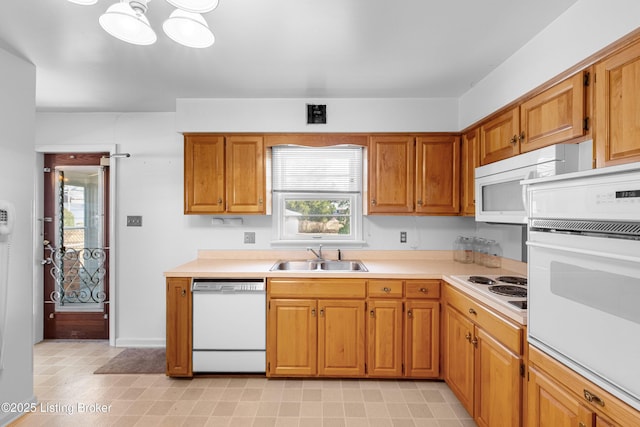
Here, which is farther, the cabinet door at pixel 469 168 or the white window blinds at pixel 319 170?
the white window blinds at pixel 319 170

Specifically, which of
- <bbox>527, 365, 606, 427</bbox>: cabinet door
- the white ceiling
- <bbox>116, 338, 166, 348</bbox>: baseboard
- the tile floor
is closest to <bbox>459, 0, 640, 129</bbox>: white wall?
the white ceiling

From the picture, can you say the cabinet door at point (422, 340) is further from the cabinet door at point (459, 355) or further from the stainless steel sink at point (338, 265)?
the stainless steel sink at point (338, 265)

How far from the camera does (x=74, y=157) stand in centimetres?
338

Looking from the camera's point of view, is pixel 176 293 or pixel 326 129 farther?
pixel 326 129

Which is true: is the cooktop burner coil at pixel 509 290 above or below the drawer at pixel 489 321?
above

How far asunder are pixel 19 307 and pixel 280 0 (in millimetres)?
2578

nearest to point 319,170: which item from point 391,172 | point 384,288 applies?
point 391,172

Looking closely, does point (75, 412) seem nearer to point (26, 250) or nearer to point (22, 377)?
point (22, 377)

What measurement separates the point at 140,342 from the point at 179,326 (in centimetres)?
109

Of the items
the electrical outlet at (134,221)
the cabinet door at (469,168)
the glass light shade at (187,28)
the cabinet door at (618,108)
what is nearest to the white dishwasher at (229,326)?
the electrical outlet at (134,221)

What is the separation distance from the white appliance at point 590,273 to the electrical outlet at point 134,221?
11.1 ft

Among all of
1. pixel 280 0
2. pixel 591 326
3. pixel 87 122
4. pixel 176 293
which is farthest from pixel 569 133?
pixel 87 122

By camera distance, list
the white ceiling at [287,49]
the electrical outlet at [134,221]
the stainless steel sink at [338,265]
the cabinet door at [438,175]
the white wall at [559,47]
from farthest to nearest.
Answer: the electrical outlet at [134,221]
the stainless steel sink at [338,265]
the cabinet door at [438,175]
the white ceiling at [287,49]
the white wall at [559,47]

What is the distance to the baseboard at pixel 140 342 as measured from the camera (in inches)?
129
